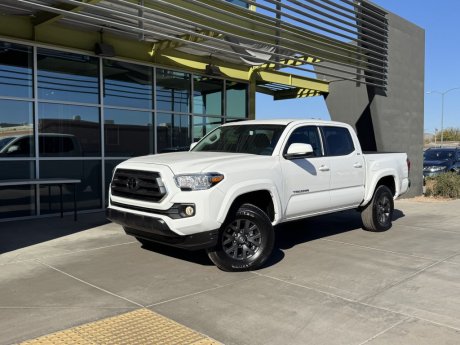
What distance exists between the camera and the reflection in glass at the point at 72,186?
33.5 feet

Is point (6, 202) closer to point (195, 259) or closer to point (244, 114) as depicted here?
point (195, 259)

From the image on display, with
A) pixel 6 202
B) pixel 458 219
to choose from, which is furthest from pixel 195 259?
pixel 458 219

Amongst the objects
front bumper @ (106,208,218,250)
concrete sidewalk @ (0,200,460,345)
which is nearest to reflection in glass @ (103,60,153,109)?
concrete sidewalk @ (0,200,460,345)

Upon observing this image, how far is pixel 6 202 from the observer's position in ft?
31.3

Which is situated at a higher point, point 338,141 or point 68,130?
point 68,130

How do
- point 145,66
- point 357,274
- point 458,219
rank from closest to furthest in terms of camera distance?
point 357,274, point 458,219, point 145,66

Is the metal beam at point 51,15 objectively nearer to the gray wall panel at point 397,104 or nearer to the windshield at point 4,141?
the windshield at point 4,141

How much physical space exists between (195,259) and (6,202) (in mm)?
5127

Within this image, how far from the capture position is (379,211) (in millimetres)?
8664

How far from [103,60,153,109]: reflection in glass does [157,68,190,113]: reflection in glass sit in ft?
1.09

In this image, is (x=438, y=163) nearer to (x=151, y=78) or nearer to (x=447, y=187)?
(x=447, y=187)

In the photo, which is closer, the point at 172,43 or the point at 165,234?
the point at 165,234

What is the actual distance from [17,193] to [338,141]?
6.51 m

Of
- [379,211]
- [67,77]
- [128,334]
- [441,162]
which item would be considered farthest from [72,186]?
[441,162]
